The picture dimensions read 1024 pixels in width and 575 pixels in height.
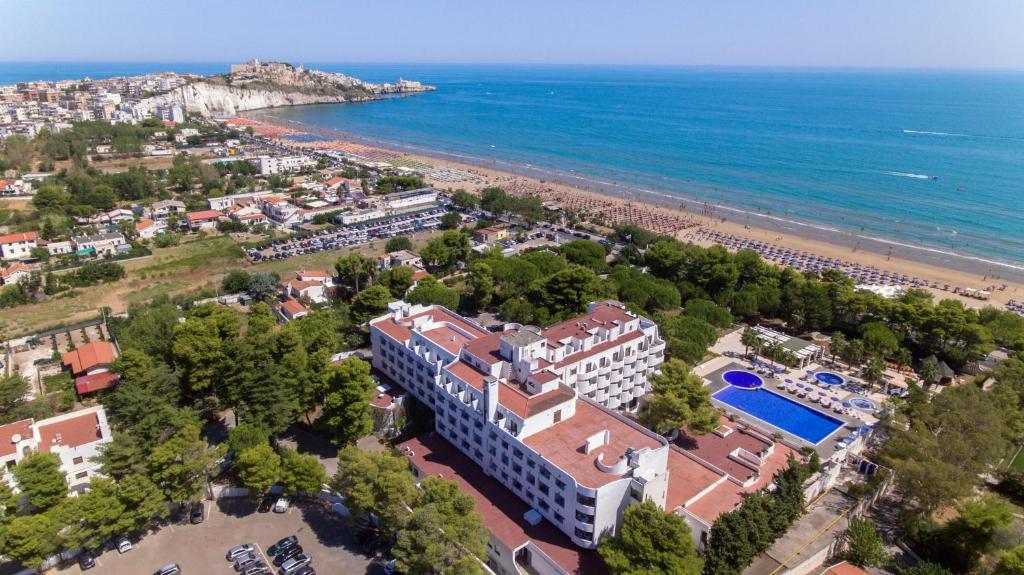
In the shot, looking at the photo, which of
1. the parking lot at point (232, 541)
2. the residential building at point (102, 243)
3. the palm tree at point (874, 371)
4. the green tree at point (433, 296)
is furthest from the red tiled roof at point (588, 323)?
the residential building at point (102, 243)

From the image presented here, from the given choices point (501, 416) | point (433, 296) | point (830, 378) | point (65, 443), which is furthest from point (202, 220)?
point (830, 378)

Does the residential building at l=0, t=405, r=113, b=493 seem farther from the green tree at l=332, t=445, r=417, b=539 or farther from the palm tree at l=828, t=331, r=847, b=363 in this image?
the palm tree at l=828, t=331, r=847, b=363

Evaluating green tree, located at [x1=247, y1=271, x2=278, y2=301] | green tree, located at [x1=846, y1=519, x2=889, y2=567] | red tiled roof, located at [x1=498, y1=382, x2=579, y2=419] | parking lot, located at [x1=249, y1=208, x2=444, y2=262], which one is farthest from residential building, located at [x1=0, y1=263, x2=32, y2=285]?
green tree, located at [x1=846, y1=519, x2=889, y2=567]

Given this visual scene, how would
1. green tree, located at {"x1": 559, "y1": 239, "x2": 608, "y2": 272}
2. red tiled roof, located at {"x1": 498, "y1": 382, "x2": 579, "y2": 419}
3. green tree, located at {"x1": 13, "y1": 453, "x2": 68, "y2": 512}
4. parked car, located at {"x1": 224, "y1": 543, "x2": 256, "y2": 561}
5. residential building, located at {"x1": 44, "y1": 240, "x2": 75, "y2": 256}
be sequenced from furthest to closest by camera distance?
1. residential building, located at {"x1": 44, "y1": 240, "x2": 75, "y2": 256}
2. green tree, located at {"x1": 559, "y1": 239, "x2": 608, "y2": 272}
3. red tiled roof, located at {"x1": 498, "y1": 382, "x2": 579, "y2": 419}
4. parked car, located at {"x1": 224, "y1": 543, "x2": 256, "y2": 561}
5. green tree, located at {"x1": 13, "y1": 453, "x2": 68, "y2": 512}

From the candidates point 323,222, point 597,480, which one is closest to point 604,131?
point 323,222

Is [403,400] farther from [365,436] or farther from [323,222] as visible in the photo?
[323,222]

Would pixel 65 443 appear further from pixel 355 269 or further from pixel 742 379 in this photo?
pixel 742 379
